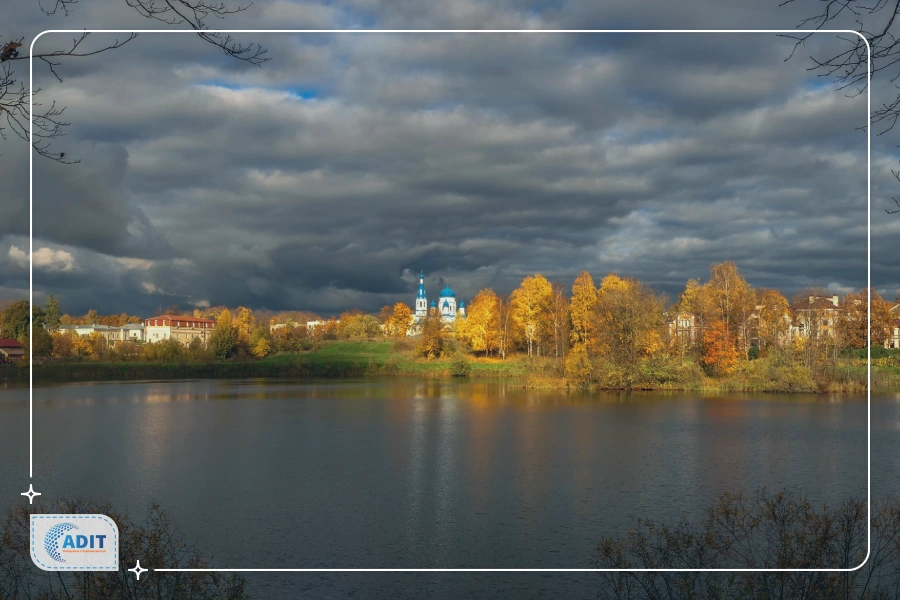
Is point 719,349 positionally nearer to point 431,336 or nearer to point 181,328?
point 431,336

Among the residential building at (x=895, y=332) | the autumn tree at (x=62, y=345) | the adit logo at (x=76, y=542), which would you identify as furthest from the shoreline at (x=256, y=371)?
the adit logo at (x=76, y=542)

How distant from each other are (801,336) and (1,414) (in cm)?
4750

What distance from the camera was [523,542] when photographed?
1403 centimetres

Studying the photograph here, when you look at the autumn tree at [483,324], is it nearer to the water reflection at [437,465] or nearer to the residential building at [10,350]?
the water reflection at [437,465]

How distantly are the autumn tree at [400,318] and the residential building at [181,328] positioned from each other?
55.0ft

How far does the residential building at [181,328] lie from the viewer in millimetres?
59906

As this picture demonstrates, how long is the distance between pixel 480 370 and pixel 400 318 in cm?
1023

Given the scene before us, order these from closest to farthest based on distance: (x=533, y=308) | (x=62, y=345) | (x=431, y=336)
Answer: (x=533, y=308)
(x=62, y=345)
(x=431, y=336)

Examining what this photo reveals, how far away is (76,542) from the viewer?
24.7ft

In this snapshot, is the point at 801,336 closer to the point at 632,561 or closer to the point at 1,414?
the point at 632,561

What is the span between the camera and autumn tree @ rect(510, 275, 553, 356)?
57.0 metres

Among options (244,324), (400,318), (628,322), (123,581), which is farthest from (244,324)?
(123,581)

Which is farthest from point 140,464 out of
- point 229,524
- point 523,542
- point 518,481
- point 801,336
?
point 801,336

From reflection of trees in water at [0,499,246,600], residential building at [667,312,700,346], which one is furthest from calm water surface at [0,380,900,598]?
residential building at [667,312,700,346]
